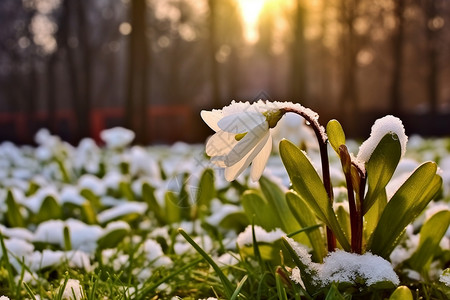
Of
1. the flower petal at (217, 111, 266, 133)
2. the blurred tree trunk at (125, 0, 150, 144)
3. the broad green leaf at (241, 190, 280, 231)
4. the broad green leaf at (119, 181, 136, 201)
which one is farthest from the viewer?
the blurred tree trunk at (125, 0, 150, 144)

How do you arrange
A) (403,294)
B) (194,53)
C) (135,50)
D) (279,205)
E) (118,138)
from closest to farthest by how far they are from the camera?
(403,294)
(279,205)
(118,138)
(135,50)
(194,53)

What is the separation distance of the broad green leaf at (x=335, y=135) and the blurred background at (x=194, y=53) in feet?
32.1

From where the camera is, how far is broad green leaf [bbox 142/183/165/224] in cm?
233

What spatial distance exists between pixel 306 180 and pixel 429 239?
0.44m

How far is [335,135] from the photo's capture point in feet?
3.63

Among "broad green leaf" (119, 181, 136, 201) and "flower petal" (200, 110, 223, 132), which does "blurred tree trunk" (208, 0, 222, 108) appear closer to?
"broad green leaf" (119, 181, 136, 201)

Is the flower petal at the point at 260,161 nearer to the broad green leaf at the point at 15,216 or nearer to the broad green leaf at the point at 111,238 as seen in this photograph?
the broad green leaf at the point at 111,238

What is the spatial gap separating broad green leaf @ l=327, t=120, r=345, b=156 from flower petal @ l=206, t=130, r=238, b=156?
0.19 meters

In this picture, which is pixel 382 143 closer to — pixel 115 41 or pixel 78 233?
pixel 78 233

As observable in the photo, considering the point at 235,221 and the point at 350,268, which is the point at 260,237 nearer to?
the point at 350,268

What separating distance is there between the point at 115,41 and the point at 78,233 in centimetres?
2589

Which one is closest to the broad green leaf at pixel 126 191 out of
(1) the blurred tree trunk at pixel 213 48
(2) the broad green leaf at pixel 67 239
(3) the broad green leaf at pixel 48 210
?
(3) the broad green leaf at pixel 48 210

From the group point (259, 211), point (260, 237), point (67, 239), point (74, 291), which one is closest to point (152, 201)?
point (67, 239)

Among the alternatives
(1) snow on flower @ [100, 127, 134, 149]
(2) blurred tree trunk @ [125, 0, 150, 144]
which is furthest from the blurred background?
(1) snow on flower @ [100, 127, 134, 149]
